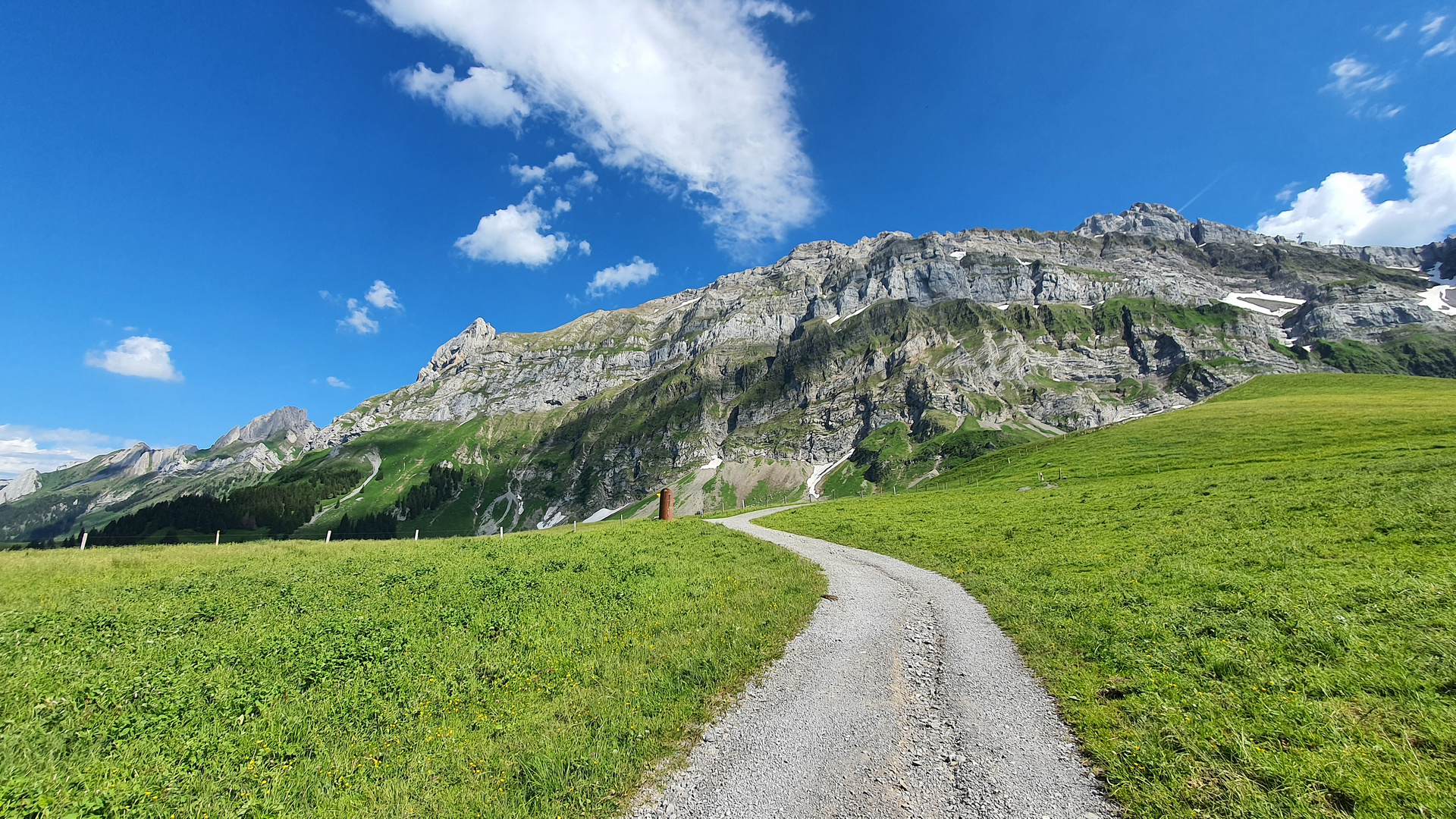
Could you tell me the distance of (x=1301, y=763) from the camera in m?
7.26

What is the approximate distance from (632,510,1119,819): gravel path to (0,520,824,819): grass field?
106cm

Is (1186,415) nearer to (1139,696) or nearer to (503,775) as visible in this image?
(1139,696)

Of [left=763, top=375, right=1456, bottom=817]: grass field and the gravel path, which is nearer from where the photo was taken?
[left=763, top=375, right=1456, bottom=817]: grass field

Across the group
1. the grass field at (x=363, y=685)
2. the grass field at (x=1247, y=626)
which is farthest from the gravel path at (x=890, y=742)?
the grass field at (x=363, y=685)

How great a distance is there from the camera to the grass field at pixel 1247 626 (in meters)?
7.22

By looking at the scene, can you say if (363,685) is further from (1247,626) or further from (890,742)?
(1247,626)

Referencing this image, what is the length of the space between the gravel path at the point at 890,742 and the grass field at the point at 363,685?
1.06 meters

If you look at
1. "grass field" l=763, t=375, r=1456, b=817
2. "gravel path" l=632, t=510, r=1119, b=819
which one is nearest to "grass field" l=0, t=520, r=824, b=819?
"gravel path" l=632, t=510, r=1119, b=819

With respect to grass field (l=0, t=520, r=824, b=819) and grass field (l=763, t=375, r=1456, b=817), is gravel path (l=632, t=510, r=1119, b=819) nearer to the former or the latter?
grass field (l=763, t=375, r=1456, b=817)

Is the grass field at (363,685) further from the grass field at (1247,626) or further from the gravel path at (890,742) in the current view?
the grass field at (1247,626)

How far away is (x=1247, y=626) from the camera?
1248 centimetres

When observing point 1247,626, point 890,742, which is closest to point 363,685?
point 890,742

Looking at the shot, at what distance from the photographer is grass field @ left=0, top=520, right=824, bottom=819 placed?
7.93 meters

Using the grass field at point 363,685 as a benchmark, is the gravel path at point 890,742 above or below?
below
